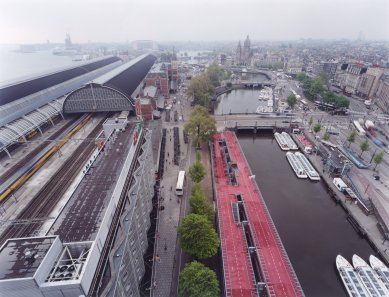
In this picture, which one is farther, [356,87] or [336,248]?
[356,87]

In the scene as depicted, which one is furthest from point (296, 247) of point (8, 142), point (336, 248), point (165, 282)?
point (8, 142)

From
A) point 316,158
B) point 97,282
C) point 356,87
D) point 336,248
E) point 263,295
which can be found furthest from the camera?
point 356,87

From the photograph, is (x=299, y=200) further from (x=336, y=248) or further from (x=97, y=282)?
(x=97, y=282)

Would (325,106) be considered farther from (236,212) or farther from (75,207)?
(75,207)

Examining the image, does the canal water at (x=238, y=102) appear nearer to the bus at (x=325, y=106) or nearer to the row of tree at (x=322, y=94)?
the row of tree at (x=322, y=94)

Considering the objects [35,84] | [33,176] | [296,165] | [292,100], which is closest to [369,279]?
[296,165]

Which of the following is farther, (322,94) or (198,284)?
(322,94)
